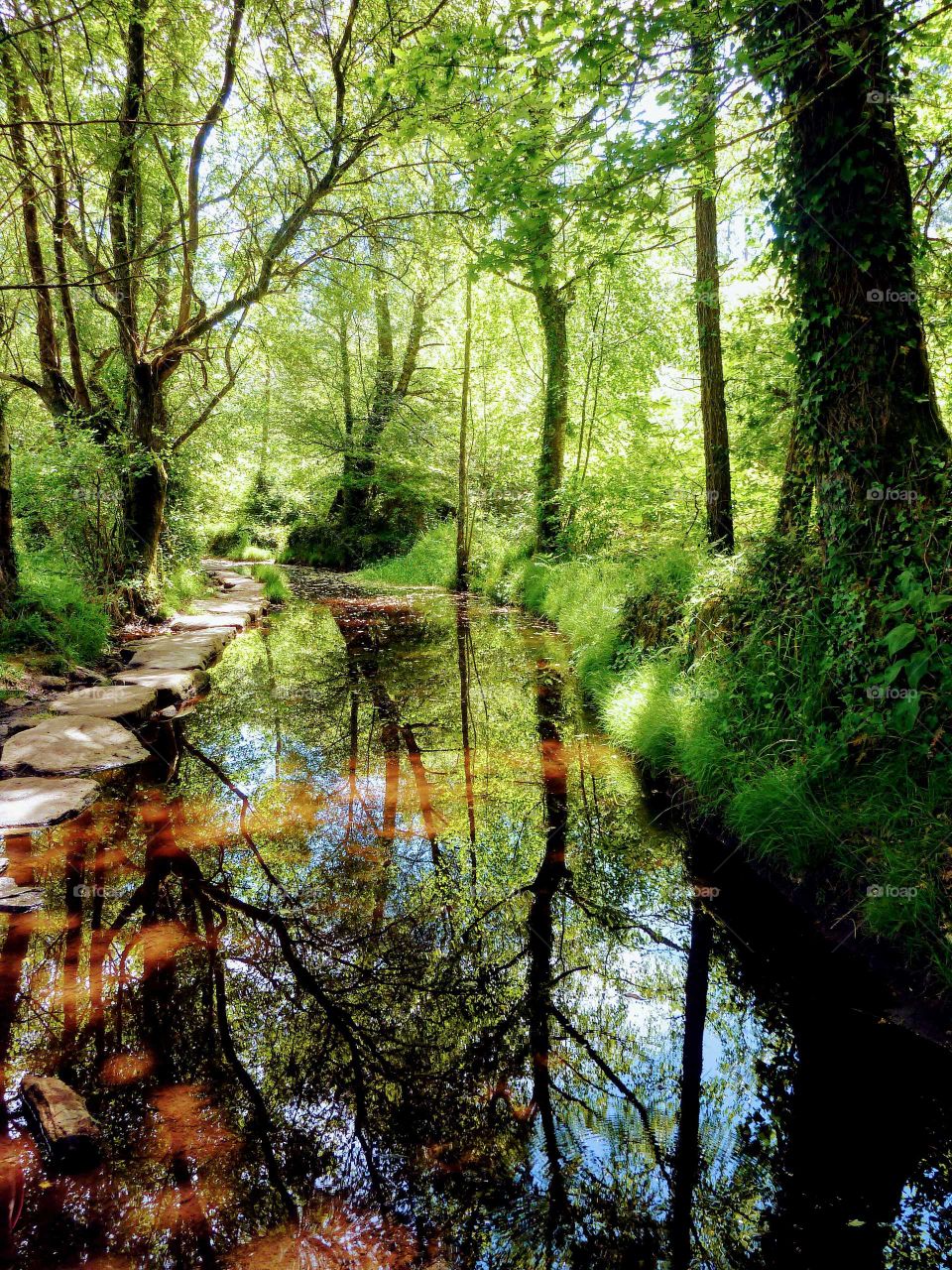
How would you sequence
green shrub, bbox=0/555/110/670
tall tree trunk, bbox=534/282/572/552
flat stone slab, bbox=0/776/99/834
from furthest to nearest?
tall tree trunk, bbox=534/282/572/552 < green shrub, bbox=0/555/110/670 < flat stone slab, bbox=0/776/99/834

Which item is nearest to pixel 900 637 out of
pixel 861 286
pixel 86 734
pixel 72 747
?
pixel 861 286

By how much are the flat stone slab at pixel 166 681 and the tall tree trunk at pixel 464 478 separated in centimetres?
849

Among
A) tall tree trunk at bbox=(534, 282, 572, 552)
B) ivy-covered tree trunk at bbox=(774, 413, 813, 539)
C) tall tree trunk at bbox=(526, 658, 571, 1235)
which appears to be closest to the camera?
tall tree trunk at bbox=(526, 658, 571, 1235)

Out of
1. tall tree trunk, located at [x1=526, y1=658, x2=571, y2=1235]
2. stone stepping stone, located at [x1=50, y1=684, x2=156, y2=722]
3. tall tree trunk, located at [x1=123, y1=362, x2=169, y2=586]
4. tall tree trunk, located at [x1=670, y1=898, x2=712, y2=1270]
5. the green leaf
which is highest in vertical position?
tall tree trunk, located at [x1=123, y1=362, x2=169, y2=586]

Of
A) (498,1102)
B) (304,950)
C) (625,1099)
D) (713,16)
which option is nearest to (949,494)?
(713,16)

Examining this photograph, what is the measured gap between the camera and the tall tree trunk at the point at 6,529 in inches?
239

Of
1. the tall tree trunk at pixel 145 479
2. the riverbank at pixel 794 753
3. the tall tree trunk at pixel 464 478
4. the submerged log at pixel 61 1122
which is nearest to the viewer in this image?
the submerged log at pixel 61 1122

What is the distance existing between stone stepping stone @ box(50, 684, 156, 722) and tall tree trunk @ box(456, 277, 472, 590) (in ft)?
30.6

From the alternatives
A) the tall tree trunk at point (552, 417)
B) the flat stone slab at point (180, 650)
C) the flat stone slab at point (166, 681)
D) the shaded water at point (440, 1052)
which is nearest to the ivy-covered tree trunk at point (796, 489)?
the shaded water at point (440, 1052)

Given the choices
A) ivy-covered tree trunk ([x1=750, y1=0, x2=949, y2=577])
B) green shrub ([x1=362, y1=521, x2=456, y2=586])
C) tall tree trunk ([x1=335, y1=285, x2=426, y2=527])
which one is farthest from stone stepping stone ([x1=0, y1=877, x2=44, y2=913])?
tall tree trunk ([x1=335, y1=285, x2=426, y2=527])

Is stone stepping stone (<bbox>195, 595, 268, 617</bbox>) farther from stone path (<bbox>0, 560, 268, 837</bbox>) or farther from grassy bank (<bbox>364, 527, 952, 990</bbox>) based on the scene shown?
grassy bank (<bbox>364, 527, 952, 990</bbox>)

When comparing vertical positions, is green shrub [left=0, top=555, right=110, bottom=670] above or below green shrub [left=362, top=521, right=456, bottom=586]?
below

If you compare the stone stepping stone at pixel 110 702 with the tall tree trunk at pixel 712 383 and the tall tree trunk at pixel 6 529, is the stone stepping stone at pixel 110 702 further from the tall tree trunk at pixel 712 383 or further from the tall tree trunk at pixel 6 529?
the tall tree trunk at pixel 712 383

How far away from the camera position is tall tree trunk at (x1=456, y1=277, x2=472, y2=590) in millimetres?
13633
